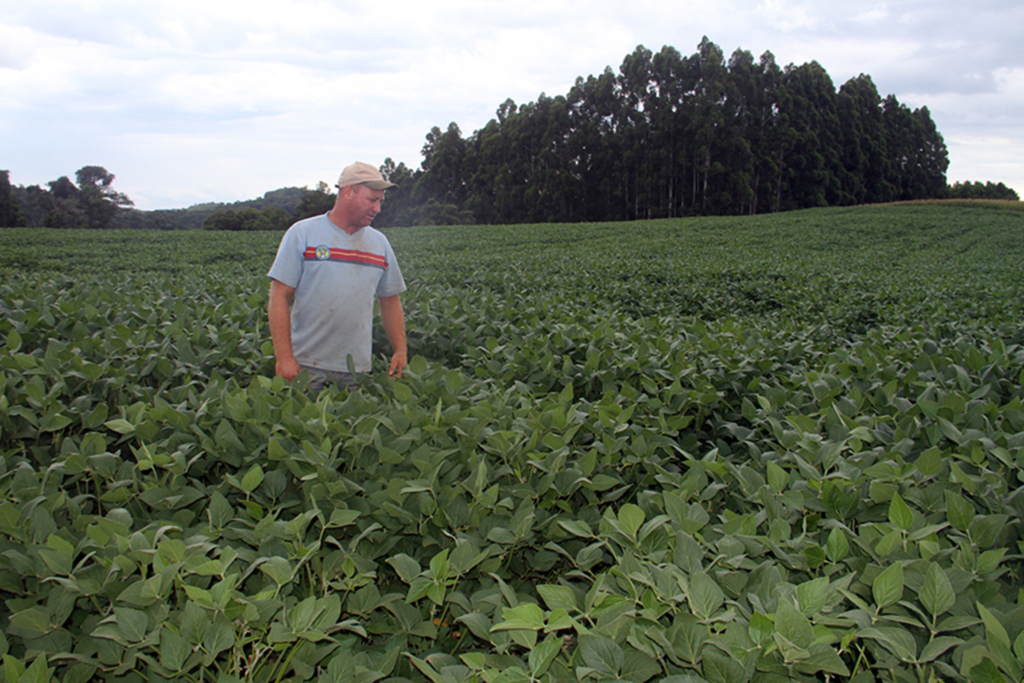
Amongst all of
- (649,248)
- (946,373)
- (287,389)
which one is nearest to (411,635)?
(287,389)

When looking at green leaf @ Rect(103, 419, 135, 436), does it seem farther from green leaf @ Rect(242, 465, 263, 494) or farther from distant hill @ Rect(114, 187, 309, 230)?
distant hill @ Rect(114, 187, 309, 230)

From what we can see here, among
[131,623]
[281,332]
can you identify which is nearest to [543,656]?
[131,623]

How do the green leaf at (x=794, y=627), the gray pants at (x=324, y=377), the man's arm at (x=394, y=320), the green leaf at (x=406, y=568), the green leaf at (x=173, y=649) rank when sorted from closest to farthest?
the green leaf at (x=794, y=627), the green leaf at (x=173, y=649), the green leaf at (x=406, y=568), the gray pants at (x=324, y=377), the man's arm at (x=394, y=320)

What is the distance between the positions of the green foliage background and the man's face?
3.50 ft

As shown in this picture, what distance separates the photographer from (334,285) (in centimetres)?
361

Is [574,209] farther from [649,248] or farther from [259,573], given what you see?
[259,573]

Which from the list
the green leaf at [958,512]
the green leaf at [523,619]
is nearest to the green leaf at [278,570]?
the green leaf at [523,619]

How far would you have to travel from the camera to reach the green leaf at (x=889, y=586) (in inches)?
49.0

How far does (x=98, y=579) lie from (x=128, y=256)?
2105cm

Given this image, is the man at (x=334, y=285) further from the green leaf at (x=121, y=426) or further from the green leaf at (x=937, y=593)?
the green leaf at (x=937, y=593)

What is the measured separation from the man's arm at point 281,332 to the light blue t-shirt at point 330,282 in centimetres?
9

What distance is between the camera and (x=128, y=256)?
19.0 metres

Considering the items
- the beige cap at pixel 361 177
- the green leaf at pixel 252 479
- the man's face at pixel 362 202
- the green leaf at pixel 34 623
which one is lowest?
the green leaf at pixel 34 623

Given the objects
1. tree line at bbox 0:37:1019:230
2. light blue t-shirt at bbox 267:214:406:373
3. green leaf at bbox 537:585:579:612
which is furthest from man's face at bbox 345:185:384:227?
tree line at bbox 0:37:1019:230
